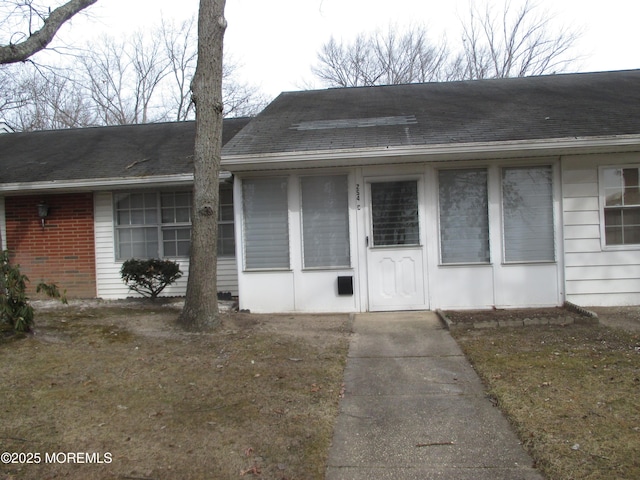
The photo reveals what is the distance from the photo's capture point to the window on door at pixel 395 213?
7.66 meters

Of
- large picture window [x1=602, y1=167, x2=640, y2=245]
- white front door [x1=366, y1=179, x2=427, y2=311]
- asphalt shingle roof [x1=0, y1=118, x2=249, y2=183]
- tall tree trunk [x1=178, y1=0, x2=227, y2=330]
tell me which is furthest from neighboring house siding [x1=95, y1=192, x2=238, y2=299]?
large picture window [x1=602, y1=167, x2=640, y2=245]

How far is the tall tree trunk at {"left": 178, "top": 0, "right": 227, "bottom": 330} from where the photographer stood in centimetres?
625

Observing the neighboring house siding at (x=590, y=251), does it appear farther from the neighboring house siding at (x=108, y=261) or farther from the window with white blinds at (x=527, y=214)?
the neighboring house siding at (x=108, y=261)

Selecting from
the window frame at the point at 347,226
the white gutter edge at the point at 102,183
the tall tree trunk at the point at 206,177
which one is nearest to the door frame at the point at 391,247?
the window frame at the point at 347,226

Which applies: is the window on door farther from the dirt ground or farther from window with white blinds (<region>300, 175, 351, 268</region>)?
the dirt ground

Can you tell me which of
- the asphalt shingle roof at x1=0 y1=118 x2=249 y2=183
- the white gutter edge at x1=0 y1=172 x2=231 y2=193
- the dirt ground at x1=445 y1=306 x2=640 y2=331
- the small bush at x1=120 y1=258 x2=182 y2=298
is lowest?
the dirt ground at x1=445 y1=306 x2=640 y2=331

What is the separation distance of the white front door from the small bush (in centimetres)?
375

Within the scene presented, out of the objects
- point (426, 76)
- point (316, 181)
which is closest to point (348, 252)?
point (316, 181)

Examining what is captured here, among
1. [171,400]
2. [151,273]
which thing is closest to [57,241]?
[151,273]

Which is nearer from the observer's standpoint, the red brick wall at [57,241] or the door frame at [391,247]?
the door frame at [391,247]

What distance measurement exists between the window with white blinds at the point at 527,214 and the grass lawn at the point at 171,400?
3185 mm

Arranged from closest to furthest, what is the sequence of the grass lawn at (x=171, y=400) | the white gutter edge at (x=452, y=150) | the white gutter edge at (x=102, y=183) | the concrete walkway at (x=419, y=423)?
the concrete walkway at (x=419, y=423), the grass lawn at (x=171, y=400), the white gutter edge at (x=452, y=150), the white gutter edge at (x=102, y=183)

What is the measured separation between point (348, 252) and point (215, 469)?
507 cm

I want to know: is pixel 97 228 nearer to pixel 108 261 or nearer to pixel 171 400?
pixel 108 261
